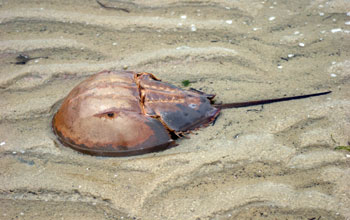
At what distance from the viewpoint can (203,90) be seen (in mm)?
2736

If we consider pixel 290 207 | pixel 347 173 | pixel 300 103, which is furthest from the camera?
pixel 300 103

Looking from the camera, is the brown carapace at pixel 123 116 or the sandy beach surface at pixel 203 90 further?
the brown carapace at pixel 123 116

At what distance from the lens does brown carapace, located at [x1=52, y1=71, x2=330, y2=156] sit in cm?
217

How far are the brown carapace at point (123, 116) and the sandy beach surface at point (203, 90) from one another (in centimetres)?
8

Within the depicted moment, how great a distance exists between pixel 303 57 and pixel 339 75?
336mm

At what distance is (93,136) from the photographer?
2.19m

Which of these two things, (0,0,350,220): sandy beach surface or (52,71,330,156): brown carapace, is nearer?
(0,0,350,220): sandy beach surface

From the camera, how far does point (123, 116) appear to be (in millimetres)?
2154

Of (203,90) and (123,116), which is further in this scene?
(203,90)

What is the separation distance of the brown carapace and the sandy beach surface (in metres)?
0.08

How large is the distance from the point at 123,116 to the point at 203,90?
2.60 ft

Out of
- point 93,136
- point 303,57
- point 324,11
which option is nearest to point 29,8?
point 93,136

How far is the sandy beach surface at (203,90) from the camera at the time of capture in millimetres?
1965

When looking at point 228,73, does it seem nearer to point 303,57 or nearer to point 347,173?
point 303,57
